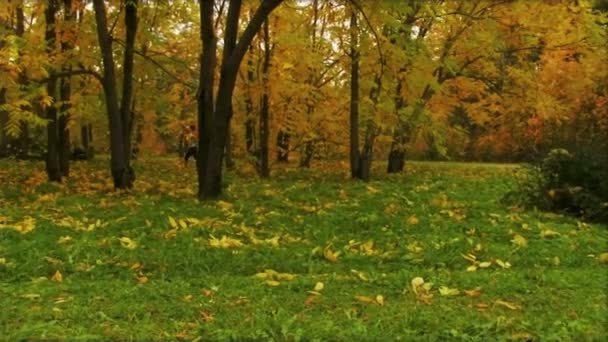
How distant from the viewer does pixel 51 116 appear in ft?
45.3

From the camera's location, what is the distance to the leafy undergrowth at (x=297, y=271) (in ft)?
12.9

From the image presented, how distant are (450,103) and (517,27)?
4010 mm

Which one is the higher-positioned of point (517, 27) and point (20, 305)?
point (517, 27)

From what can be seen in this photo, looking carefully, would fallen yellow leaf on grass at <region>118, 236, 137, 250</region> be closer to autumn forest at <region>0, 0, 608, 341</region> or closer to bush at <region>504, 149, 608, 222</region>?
autumn forest at <region>0, 0, 608, 341</region>

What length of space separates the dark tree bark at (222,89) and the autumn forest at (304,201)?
3 centimetres

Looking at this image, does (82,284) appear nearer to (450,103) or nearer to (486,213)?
(486,213)

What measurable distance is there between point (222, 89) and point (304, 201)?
7.84ft

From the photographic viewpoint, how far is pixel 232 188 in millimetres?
12445

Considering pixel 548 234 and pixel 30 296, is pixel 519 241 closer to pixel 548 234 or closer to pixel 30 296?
pixel 548 234

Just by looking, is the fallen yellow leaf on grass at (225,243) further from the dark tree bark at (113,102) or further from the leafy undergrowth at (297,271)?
the dark tree bark at (113,102)

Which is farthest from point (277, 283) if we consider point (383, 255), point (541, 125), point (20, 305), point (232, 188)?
point (541, 125)

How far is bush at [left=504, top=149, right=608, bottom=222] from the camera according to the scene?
29.2 ft

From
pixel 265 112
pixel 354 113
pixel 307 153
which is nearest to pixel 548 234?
pixel 354 113

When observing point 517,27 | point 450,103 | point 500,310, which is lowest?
point 500,310
